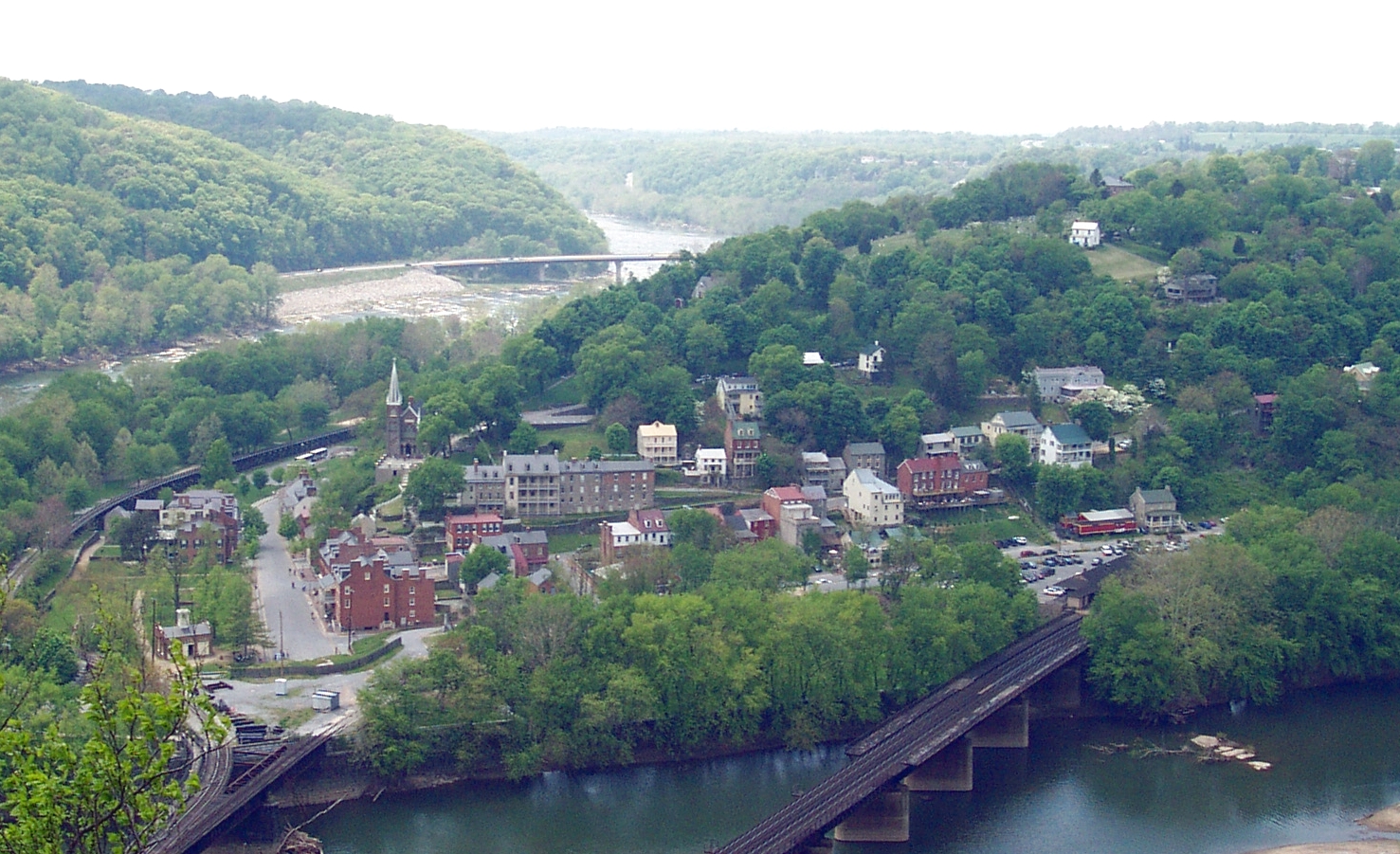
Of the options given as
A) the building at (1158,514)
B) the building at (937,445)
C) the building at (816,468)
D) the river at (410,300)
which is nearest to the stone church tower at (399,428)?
the building at (816,468)

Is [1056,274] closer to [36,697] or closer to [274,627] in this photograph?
[274,627]

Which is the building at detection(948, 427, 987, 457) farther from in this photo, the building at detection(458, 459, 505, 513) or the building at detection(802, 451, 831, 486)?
the building at detection(458, 459, 505, 513)

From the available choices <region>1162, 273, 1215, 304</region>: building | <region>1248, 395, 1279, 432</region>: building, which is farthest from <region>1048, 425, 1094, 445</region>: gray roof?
<region>1162, 273, 1215, 304</region>: building

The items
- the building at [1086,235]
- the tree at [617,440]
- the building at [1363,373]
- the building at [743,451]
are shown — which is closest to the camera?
the building at [743,451]

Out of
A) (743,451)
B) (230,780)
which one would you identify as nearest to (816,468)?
(743,451)

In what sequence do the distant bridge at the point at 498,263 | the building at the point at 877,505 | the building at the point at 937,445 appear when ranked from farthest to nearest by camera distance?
the distant bridge at the point at 498,263 < the building at the point at 937,445 < the building at the point at 877,505

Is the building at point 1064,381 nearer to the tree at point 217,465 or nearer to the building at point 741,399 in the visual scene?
the building at point 741,399

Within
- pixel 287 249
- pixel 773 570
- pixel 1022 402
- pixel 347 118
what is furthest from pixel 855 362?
pixel 347 118
